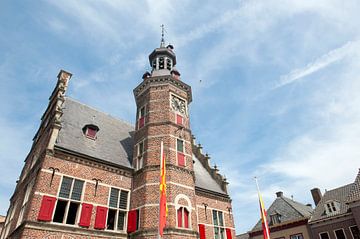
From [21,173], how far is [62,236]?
975 centimetres

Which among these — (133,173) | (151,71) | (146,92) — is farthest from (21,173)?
(151,71)

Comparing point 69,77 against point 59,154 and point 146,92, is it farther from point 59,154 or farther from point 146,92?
point 59,154

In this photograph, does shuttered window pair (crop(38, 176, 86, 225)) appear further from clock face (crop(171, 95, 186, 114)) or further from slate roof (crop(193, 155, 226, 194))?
slate roof (crop(193, 155, 226, 194))

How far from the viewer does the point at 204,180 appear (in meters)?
19.5

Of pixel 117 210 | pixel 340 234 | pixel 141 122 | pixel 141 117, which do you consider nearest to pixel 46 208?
pixel 117 210

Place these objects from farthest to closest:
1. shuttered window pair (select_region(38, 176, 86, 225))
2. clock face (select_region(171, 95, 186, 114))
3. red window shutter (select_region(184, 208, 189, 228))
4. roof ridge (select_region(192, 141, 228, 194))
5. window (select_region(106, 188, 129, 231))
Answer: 1. roof ridge (select_region(192, 141, 228, 194))
2. clock face (select_region(171, 95, 186, 114))
3. window (select_region(106, 188, 129, 231))
4. red window shutter (select_region(184, 208, 189, 228))
5. shuttered window pair (select_region(38, 176, 86, 225))

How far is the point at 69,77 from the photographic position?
59.5 ft

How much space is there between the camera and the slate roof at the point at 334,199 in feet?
82.8

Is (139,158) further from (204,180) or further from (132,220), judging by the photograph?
(204,180)

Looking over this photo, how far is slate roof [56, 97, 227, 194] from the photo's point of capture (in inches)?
585

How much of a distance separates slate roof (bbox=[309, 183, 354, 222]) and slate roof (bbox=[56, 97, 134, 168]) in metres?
21.9

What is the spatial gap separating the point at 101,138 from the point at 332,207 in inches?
966

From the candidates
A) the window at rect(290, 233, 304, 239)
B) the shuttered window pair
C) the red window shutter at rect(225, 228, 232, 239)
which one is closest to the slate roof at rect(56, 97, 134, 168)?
the shuttered window pair

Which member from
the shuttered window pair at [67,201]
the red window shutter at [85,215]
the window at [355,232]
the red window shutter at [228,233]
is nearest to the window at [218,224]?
the red window shutter at [228,233]
